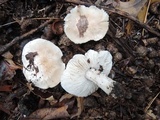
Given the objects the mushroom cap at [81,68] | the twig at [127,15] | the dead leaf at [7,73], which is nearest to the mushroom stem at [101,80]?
the mushroom cap at [81,68]

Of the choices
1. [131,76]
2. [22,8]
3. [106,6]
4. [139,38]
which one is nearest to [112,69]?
[131,76]

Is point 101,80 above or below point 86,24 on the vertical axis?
below

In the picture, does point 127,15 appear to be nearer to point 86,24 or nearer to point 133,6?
point 133,6

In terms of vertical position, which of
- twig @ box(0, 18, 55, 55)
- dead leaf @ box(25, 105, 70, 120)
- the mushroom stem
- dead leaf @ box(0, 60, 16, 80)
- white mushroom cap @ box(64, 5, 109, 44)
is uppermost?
white mushroom cap @ box(64, 5, 109, 44)

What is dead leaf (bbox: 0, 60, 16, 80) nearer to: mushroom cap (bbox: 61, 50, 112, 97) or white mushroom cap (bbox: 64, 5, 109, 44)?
mushroom cap (bbox: 61, 50, 112, 97)

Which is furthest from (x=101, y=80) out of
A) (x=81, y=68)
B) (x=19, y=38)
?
(x=19, y=38)

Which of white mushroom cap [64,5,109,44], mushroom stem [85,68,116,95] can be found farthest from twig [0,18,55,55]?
mushroom stem [85,68,116,95]

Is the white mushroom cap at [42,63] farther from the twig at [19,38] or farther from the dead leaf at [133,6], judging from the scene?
the dead leaf at [133,6]
